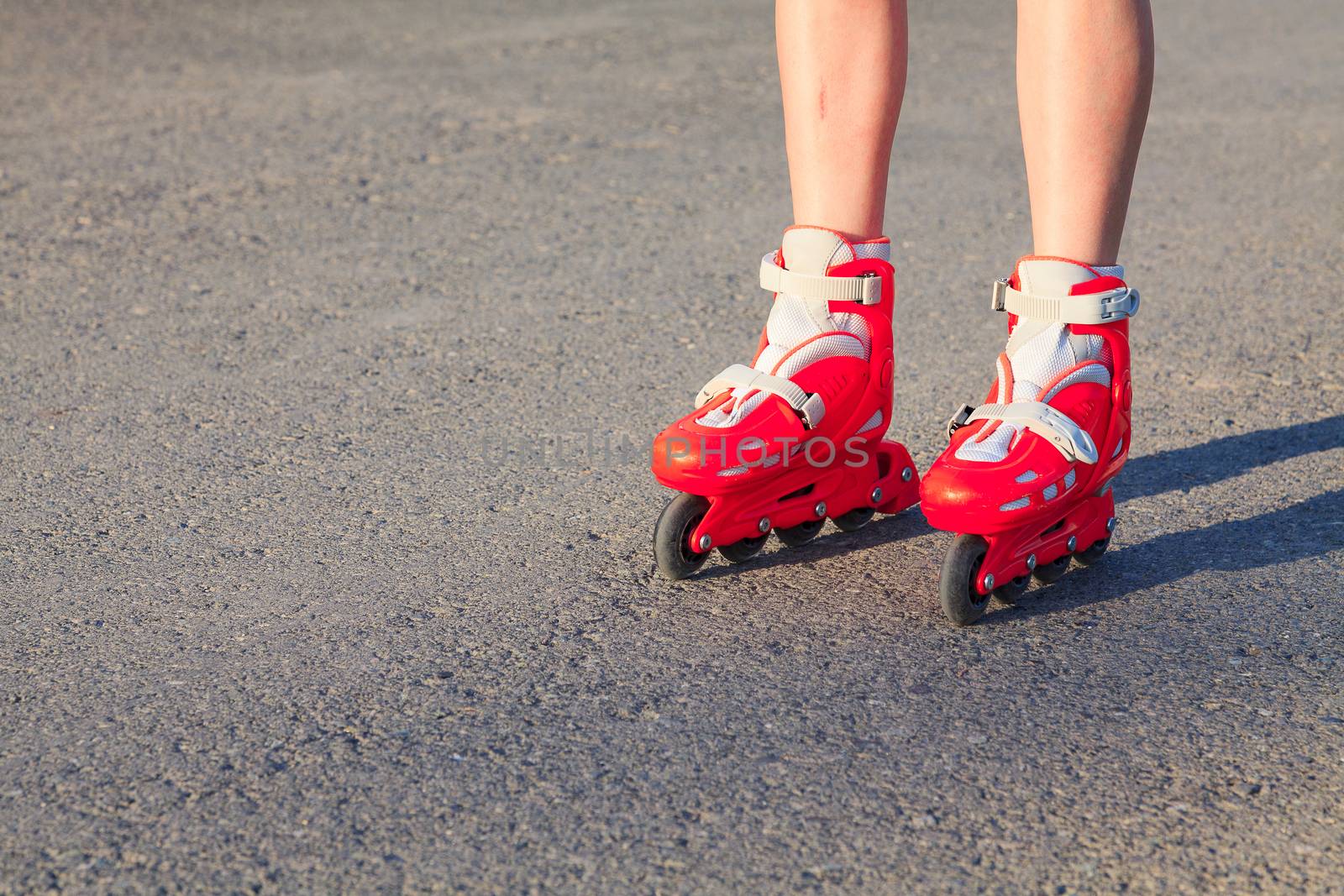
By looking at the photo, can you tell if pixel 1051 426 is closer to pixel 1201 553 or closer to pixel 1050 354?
pixel 1050 354

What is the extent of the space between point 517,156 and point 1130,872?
4205mm

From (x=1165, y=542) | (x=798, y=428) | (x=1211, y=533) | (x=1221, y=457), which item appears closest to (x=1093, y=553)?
(x=1165, y=542)

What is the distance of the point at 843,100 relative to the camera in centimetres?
262

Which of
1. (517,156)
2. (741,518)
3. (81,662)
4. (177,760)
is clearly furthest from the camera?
(517,156)

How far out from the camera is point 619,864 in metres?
1.78

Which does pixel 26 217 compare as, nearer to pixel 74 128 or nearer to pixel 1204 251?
pixel 74 128

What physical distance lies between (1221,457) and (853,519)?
3.01 feet

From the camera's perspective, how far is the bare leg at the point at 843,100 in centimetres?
259

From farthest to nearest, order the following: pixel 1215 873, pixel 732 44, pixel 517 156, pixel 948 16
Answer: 1. pixel 948 16
2. pixel 732 44
3. pixel 517 156
4. pixel 1215 873

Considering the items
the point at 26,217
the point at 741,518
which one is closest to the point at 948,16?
the point at 26,217

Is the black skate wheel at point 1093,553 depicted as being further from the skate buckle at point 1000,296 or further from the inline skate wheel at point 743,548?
the inline skate wheel at point 743,548

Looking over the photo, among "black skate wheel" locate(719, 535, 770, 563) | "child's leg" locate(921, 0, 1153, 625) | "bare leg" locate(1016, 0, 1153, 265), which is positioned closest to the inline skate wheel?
"black skate wheel" locate(719, 535, 770, 563)

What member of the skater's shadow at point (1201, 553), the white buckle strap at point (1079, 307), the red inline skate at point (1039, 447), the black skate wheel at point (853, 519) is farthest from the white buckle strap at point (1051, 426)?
the black skate wheel at point (853, 519)

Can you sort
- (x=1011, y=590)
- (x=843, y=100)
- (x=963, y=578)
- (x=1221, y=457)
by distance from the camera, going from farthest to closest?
(x=1221, y=457)
(x=843, y=100)
(x=1011, y=590)
(x=963, y=578)
